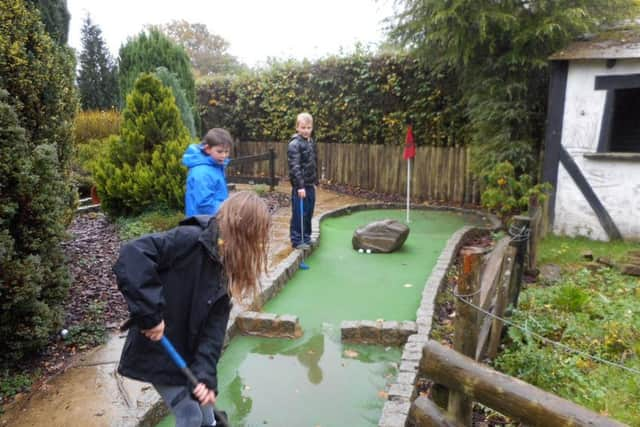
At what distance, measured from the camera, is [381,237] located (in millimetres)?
6609

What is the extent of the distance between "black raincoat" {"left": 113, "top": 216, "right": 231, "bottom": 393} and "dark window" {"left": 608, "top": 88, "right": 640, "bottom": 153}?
362 inches

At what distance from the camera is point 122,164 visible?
7145mm

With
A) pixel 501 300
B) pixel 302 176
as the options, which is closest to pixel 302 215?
pixel 302 176

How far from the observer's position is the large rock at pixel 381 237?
6.57 metres

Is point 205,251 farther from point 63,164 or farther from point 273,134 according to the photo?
point 273,134

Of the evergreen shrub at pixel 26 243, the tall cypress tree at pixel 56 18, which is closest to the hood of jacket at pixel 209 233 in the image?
the evergreen shrub at pixel 26 243

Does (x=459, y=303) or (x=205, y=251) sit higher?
(x=205, y=251)

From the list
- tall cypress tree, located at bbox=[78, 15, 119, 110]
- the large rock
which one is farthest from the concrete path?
tall cypress tree, located at bbox=[78, 15, 119, 110]

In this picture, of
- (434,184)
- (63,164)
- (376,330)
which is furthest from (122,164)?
(434,184)

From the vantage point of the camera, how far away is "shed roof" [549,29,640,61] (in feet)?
21.6

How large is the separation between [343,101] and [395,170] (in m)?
2.26

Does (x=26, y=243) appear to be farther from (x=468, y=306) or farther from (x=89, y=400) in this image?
(x=468, y=306)

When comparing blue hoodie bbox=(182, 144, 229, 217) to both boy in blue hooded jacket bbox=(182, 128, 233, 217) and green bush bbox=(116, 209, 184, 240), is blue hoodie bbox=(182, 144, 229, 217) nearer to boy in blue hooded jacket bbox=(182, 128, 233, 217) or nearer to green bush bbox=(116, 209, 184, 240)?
boy in blue hooded jacket bbox=(182, 128, 233, 217)

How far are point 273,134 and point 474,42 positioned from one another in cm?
703
